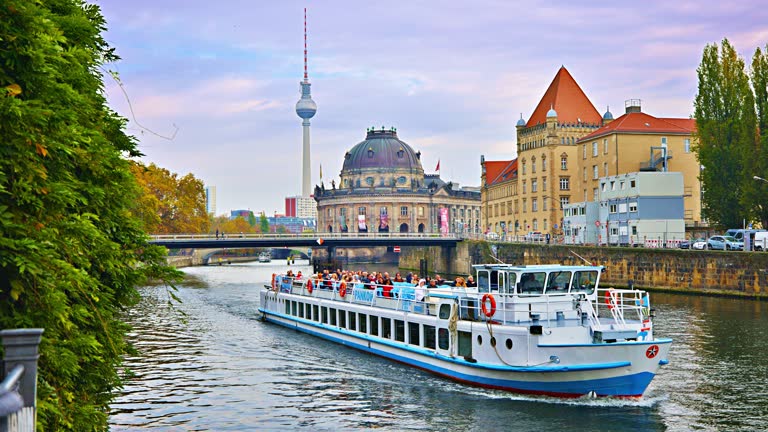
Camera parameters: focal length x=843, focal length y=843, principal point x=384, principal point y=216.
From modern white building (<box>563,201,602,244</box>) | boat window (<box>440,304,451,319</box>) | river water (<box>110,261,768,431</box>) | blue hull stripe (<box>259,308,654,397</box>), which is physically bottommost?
river water (<box>110,261,768,431</box>)

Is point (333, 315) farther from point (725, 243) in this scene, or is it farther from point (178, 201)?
point (178, 201)

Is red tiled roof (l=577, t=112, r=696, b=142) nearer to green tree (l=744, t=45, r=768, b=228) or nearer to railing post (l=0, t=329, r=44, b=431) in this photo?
green tree (l=744, t=45, r=768, b=228)

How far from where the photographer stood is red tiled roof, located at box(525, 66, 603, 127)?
115062 millimetres

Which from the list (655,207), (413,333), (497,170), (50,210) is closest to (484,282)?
(413,333)

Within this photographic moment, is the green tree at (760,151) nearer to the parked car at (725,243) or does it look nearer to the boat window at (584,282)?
the parked car at (725,243)

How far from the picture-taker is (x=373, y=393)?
29.2 m

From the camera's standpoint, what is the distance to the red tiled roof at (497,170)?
13350cm

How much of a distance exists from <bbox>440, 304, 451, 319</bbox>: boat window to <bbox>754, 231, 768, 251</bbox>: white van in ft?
124

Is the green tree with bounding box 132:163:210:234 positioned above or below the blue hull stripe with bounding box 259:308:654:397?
above

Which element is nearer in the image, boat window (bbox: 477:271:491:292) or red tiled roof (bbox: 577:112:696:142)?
boat window (bbox: 477:271:491:292)

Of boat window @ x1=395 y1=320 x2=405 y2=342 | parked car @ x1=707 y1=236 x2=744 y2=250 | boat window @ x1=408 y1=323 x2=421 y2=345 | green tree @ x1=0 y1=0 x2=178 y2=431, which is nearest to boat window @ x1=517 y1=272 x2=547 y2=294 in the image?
boat window @ x1=408 y1=323 x2=421 y2=345

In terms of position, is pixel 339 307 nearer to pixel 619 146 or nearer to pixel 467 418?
pixel 467 418

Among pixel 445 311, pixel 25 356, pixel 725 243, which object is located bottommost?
pixel 445 311

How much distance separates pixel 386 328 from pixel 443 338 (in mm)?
5153
